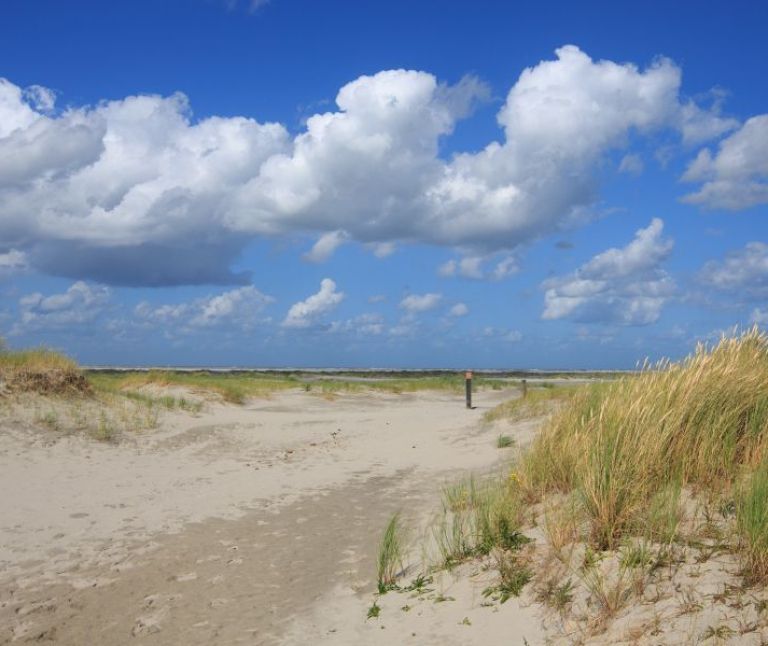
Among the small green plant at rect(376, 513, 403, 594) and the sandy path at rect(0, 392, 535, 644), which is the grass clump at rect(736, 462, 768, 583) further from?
the small green plant at rect(376, 513, 403, 594)

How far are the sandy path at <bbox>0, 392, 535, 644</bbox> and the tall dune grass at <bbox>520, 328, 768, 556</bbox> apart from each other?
1.43 meters

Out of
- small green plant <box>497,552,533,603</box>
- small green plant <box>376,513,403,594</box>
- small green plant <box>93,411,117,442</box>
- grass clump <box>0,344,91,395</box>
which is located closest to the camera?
small green plant <box>497,552,533,603</box>

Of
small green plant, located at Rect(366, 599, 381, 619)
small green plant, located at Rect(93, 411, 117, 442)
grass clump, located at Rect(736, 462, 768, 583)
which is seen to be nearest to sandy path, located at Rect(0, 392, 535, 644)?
small green plant, located at Rect(366, 599, 381, 619)

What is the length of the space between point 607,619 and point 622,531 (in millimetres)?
1148

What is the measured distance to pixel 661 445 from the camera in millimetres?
6641

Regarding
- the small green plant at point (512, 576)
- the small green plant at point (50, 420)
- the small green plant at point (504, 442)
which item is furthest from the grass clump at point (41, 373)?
the small green plant at point (512, 576)

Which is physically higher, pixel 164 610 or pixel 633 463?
pixel 633 463

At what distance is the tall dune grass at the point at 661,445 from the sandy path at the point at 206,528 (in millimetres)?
1431

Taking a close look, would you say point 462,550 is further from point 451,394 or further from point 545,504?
point 451,394

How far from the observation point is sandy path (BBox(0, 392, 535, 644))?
615 cm

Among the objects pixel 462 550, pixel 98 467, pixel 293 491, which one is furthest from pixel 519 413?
pixel 462 550

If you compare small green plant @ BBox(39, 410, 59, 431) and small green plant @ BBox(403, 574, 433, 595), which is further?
small green plant @ BBox(39, 410, 59, 431)

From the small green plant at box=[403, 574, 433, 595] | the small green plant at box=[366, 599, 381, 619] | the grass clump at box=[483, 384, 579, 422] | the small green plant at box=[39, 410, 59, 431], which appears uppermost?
the grass clump at box=[483, 384, 579, 422]

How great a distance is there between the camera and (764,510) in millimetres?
4641
